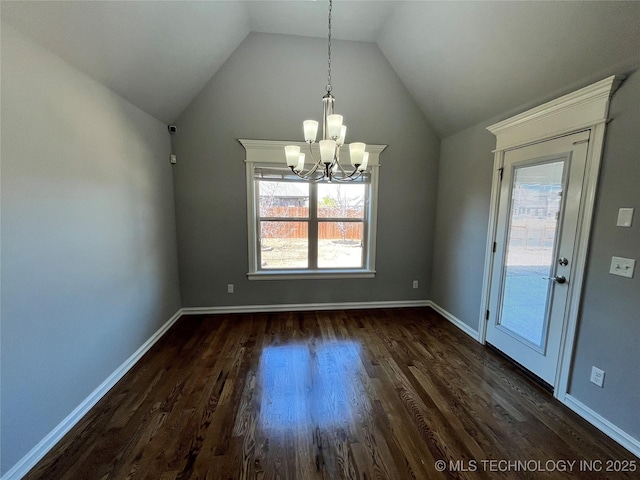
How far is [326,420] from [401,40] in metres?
3.73

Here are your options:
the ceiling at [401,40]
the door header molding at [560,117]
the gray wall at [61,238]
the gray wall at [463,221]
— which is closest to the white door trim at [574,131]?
the door header molding at [560,117]

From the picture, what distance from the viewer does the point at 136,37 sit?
77.2 inches

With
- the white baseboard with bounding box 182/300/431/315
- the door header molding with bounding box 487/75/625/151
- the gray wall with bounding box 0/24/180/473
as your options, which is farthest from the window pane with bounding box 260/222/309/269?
the door header molding with bounding box 487/75/625/151

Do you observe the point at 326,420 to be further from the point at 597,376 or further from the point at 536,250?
the point at 536,250

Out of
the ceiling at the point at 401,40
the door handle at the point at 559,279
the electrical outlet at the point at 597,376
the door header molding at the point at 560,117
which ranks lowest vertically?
the electrical outlet at the point at 597,376

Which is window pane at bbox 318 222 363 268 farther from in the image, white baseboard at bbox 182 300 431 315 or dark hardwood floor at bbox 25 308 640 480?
dark hardwood floor at bbox 25 308 640 480

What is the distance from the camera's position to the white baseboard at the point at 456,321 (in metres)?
3.09

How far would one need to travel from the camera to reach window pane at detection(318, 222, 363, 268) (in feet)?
12.6

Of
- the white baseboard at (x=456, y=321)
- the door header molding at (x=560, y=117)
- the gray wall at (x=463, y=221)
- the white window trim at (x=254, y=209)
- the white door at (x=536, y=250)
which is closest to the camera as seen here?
the door header molding at (x=560, y=117)

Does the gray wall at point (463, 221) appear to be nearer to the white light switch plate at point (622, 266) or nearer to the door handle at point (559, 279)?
the door handle at point (559, 279)

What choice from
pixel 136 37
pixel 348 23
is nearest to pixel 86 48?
pixel 136 37

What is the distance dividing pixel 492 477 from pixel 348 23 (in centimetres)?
406

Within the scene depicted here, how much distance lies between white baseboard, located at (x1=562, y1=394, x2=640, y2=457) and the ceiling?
2348 millimetres

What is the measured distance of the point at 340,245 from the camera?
12.7 feet
